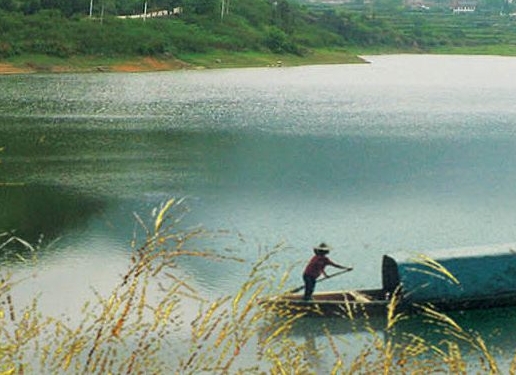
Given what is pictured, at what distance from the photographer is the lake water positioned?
92.0ft

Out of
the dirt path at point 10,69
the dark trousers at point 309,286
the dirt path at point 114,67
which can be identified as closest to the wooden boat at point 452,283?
the dark trousers at point 309,286

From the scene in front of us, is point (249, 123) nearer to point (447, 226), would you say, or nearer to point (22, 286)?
point (447, 226)

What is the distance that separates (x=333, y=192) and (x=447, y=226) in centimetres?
722

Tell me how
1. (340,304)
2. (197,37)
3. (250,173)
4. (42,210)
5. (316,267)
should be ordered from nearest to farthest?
(340,304) → (316,267) → (42,210) → (250,173) → (197,37)

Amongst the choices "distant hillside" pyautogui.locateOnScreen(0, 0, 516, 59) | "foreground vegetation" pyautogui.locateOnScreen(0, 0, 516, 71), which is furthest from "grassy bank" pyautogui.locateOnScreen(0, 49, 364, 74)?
"distant hillside" pyautogui.locateOnScreen(0, 0, 516, 59)

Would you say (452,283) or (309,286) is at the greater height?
(452,283)

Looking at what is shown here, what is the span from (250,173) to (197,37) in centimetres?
8522

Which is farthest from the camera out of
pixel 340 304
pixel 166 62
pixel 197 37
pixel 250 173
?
Answer: pixel 197 37

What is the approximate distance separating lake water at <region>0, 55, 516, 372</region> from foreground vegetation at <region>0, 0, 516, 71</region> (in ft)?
60.8

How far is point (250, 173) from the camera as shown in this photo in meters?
43.4

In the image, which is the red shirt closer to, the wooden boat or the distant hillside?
the wooden boat

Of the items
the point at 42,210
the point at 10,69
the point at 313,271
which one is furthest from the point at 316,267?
the point at 10,69

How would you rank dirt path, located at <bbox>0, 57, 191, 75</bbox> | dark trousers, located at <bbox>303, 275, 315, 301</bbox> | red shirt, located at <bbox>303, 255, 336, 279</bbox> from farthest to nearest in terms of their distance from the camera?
dirt path, located at <bbox>0, 57, 191, 75</bbox>
red shirt, located at <bbox>303, 255, 336, 279</bbox>
dark trousers, located at <bbox>303, 275, 315, 301</bbox>

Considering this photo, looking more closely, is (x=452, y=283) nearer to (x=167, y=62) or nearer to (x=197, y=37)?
(x=167, y=62)
